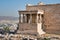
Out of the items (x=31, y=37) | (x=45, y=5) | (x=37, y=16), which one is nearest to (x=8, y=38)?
(x=31, y=37)

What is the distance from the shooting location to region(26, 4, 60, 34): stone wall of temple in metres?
27.0

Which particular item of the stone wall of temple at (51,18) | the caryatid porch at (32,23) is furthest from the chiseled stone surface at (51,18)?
the caryatid porch at (32,23)

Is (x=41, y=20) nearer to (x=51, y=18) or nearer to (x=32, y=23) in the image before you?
(x=51, y=18)

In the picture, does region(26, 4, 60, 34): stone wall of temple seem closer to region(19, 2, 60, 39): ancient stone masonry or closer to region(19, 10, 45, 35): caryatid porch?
region(19, 2, 60, 39): ancient stone masonry

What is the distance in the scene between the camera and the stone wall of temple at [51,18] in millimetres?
27030

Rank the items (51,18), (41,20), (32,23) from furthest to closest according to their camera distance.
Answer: (41,20) < (51,18) < (32,23)

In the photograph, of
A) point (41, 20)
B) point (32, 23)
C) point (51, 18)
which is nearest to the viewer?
point (32, 23)

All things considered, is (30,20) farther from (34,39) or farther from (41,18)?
(34,39)

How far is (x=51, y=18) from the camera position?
90.1 ft

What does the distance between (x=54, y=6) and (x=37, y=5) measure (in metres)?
2.46

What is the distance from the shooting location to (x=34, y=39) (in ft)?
78.6

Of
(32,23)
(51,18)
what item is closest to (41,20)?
(51,18)

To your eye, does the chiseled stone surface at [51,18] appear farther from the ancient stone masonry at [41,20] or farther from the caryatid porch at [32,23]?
the caryatid porch at [32,23]

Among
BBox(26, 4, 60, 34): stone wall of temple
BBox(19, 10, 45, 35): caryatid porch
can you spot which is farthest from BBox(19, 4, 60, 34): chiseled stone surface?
BBox(19, 10, 45, 35): caryatid porch
